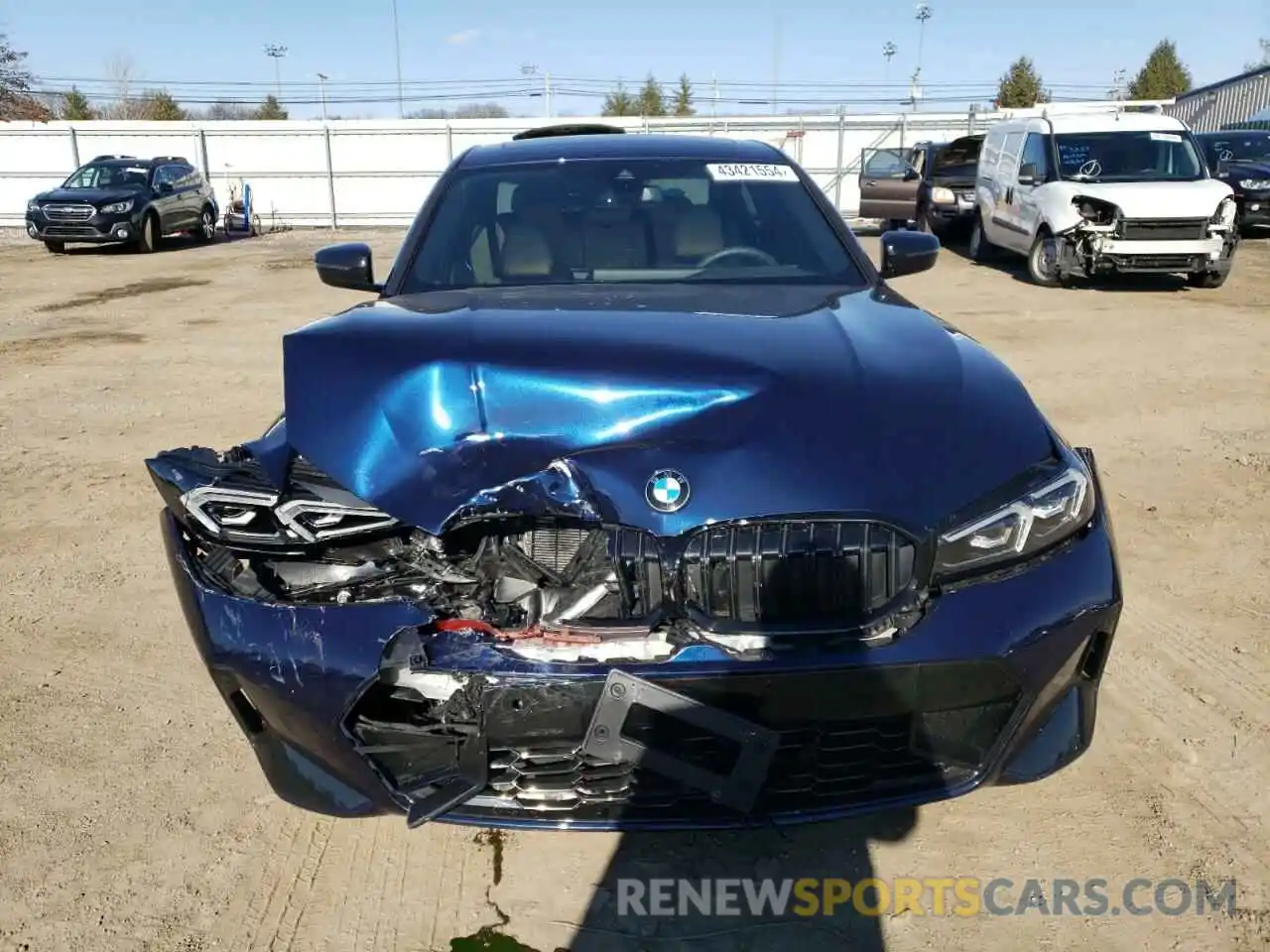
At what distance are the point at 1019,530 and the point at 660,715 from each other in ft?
2.69

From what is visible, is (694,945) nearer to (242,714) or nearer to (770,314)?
(242,714)

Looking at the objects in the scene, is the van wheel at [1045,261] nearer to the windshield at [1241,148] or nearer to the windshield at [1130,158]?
the windshield at [1130,158]

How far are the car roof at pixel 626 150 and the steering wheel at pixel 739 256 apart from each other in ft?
1.64

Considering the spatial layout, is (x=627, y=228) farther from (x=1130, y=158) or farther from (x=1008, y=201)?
(x=1008, y=201)

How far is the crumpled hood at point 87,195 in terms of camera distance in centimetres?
1706

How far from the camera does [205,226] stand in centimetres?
2017

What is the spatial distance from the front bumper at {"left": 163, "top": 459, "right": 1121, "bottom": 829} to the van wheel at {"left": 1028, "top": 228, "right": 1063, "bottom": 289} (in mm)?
10262

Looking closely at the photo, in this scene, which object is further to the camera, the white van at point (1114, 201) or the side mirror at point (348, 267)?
the white van at point (1114, 201)

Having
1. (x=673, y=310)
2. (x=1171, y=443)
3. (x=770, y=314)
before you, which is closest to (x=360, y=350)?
(x=673, y=310)

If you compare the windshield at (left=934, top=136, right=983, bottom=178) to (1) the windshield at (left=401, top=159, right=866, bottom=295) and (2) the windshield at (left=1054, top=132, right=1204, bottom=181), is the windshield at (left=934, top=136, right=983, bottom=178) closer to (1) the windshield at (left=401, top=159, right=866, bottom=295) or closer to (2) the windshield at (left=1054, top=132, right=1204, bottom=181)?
(2) the windshield at (left=1054, top=132, right=1204, bottom=181)

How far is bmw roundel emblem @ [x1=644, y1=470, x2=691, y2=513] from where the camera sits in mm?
1901

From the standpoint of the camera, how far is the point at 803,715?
72.7 inches

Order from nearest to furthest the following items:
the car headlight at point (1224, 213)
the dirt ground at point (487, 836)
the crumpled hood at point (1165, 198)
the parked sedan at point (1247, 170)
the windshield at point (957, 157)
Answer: the dirt ground at point (487, 836)
the crumpled hood at point (1165, 198)
the car headlight at point (1224, 213)
the parked sedan at point (1247, 170)
the windshield at point (957, 157)

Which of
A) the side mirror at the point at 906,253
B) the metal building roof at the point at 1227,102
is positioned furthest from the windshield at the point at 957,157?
the metal building roof at the point at 1227,102
